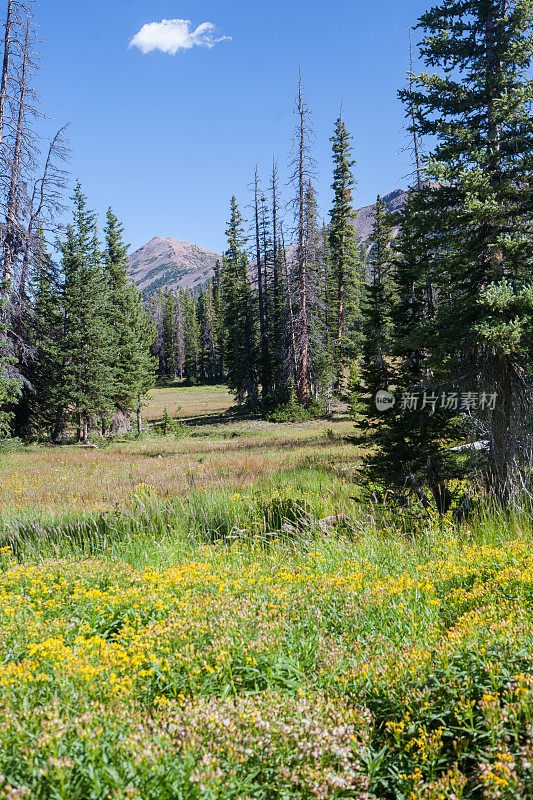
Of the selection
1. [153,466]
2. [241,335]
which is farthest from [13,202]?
[241,335]

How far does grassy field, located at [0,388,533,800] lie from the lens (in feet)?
6.73

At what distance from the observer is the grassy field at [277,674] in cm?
205

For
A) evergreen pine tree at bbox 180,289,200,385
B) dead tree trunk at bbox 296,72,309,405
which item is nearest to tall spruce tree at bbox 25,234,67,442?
dead tree trunk at bbox 296,72,309,405

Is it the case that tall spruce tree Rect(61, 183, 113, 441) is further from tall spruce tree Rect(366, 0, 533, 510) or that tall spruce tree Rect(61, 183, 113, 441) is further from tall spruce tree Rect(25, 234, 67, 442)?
tall spruce tree Rect(366, 0, 533, 510)

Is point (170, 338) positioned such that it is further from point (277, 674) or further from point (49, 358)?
point (277, 674)

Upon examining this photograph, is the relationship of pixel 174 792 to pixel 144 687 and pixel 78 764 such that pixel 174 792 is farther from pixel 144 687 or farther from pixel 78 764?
pixel 144 687

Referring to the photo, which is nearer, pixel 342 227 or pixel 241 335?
pixel 342 227

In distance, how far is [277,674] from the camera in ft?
9.45

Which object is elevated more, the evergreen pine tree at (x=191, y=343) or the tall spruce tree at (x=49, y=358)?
the evergreen pine tree at (x=191, y=343)

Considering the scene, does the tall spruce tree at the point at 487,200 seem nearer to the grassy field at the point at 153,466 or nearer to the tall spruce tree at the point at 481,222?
the tall spruce tree at the point at 481,222

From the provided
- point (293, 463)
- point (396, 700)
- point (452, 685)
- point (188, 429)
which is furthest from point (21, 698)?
point (188, 429)

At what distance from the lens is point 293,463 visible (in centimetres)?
1387

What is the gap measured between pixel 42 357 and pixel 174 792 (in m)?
28.1


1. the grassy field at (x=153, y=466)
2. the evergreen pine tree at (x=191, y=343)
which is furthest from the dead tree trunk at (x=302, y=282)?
the evergreen pine tree at (x=191, y=343)
